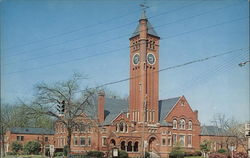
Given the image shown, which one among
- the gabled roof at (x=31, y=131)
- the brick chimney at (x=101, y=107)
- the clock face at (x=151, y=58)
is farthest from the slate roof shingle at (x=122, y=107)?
the gabled roof at (x=31, y=131)

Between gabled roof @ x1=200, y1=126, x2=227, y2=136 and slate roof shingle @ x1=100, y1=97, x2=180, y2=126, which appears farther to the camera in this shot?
gabled roof @ x1=200, y1=126, x2=227, y2=136

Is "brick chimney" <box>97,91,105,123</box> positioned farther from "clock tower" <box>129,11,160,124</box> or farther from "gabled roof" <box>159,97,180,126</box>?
"gabled roof" <box>159,97,180,126</box>

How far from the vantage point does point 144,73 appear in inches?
2025

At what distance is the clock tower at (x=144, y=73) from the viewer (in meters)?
51.4

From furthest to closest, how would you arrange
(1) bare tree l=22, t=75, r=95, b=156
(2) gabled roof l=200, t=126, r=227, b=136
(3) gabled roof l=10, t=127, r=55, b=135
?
(3) gabled roof l=10, t=127, r=55, b=135
(2) gabled roof l=200, t=126, r=227, b=136
(1) bare tree l=22, t=75, r=95, b=156

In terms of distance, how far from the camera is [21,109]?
34094mm

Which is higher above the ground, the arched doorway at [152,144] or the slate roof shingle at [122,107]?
the slate roof shingle at [122,107]

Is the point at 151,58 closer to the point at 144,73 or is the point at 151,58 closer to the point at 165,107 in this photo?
the point at 144,73

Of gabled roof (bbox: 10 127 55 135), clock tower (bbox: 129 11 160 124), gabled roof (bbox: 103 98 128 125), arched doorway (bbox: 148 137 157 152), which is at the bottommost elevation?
arched doorway (bbox: 148 137 157 152)

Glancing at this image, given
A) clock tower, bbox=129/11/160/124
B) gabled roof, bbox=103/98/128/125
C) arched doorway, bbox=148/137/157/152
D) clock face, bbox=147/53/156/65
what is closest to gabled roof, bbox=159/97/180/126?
clock tower, bbox=129/11/160/124

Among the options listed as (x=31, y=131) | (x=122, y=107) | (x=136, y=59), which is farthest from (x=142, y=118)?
(x=31, y=131)

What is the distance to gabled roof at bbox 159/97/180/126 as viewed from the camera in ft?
174

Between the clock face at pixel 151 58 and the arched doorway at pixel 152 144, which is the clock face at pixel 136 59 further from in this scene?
the arched doorway at pixel 152 144

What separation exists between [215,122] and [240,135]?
5.04 m
